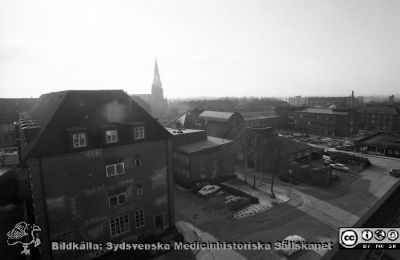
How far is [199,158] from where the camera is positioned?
44812 mm

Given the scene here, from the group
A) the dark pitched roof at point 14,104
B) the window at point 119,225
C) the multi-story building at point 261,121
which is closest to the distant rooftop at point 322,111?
the multi-story building at point 261,121

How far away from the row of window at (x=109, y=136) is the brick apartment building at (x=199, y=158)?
17636 millimetres

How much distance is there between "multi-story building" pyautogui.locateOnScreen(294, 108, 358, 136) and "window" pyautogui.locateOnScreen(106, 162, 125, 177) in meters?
91.5

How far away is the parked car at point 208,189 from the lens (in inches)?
1600

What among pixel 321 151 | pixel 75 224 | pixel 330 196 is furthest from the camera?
pixel 321 151

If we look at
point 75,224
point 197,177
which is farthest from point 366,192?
point 75,224

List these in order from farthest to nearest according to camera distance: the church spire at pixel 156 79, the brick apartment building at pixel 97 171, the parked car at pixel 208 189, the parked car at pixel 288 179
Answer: the church spire at pixel 156 79, the parked car at pixel 288 179, the parked car at pixel 208 189, the brick apartment building at pixel 97 171

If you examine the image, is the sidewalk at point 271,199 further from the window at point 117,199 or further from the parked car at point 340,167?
the parked car at point 340,167

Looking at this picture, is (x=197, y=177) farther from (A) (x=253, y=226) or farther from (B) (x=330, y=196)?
(B) (x=330, y=196)

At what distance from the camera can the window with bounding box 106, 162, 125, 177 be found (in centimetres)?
2503

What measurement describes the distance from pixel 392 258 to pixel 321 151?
3657 centimetres

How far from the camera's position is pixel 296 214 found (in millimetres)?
34000

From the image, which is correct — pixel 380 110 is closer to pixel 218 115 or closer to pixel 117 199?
pixel 218 115

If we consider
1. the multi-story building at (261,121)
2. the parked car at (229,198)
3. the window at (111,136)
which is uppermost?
the window at (111,136)
